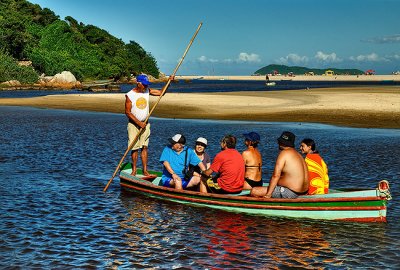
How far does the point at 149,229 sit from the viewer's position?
1096 centimetres

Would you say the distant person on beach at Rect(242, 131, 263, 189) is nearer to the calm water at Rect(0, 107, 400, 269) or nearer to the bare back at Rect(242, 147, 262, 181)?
the bare back at Rect(242, 147, 262, 181)

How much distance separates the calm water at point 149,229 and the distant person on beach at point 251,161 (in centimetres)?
119

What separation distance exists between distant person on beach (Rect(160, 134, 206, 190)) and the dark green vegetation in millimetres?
89093

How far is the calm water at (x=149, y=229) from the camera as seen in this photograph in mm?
8945

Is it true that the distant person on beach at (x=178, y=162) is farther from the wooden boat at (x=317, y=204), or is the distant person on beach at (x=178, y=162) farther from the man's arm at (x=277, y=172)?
the man's arm at (x=277, y=172)

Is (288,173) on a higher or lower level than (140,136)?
lower

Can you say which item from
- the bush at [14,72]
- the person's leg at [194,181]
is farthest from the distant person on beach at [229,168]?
the bush at [14,72]

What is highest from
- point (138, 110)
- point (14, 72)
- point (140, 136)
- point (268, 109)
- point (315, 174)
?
point (14, 72)

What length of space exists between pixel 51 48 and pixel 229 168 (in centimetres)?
12292

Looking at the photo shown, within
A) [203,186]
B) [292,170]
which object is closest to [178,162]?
[203,186]

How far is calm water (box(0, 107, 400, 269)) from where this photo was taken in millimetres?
8945

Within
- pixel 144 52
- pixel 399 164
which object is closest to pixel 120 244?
pixel 399 164

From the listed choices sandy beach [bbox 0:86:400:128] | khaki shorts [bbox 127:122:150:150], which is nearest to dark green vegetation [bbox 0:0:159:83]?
sandy beach [bbox 0:86:400:128]

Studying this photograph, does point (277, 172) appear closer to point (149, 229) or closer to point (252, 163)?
point (252, 163)
